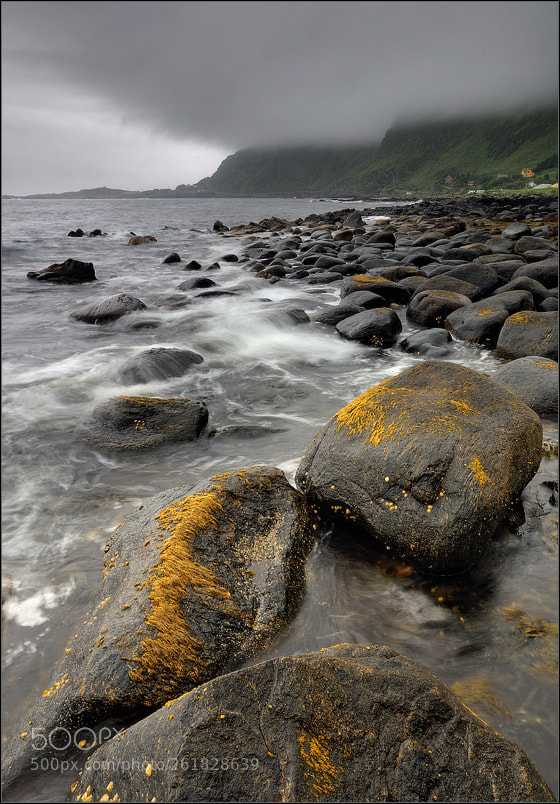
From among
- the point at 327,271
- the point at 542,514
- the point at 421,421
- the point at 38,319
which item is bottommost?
the point at 542,514

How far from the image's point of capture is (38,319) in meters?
12.2

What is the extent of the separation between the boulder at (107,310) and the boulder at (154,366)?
14.0 ft

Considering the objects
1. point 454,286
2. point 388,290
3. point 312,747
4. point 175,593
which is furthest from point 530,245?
point 312,747

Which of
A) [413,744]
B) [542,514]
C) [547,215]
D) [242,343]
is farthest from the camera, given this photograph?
[547,215]

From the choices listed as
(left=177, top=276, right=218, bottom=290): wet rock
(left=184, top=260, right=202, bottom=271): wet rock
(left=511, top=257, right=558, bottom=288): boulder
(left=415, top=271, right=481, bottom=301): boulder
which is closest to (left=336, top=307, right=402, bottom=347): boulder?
(left=415, top=271, right=481, bottom=301): boulder

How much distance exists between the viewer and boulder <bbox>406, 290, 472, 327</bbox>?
32.8ft

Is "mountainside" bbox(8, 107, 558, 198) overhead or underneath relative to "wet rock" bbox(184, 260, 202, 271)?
overhead

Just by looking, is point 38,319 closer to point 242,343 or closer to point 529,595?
point 242,343

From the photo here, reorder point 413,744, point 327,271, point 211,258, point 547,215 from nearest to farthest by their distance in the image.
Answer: point 413,744, point 327,271, point 211,258, point 547,215

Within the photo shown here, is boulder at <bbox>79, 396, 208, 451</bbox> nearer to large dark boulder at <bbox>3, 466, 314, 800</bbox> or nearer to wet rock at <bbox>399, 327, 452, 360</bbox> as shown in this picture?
large dark boulder at <bbox>3, 466, 314, 800</bbox>

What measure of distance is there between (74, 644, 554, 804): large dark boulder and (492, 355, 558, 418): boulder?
4255 millimetres

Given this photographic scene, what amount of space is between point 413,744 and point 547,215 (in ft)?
134

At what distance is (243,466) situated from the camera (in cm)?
509

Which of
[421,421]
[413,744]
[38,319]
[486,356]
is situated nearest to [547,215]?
[486,356]
